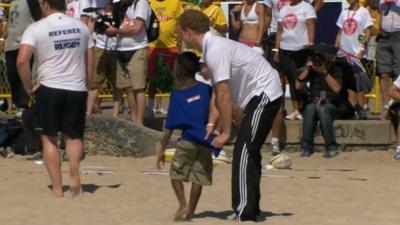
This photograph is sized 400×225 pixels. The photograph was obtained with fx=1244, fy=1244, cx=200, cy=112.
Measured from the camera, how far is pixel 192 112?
9.79 m

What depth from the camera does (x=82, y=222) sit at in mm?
9781

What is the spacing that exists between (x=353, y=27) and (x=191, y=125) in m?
6.86

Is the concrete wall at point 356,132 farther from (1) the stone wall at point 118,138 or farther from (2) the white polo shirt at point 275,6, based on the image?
(1) the stone wall at point 118,138

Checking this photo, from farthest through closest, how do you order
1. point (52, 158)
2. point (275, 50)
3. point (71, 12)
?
1. point (275, 50)
2. point (71, 12)
3. point (52, 158)

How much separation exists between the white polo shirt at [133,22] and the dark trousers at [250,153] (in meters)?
5.38

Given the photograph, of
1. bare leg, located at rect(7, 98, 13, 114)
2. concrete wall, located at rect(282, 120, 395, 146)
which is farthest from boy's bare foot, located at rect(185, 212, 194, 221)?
bare leg, located at rect(7, 98, 13, 114)

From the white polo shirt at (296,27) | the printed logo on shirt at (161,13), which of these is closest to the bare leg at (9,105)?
the printed logo on shirt at (161,13)

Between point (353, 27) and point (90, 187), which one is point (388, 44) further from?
point (90, 187)

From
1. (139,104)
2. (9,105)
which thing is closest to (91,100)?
(139,104)

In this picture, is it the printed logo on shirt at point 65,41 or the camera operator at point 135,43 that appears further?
the camera operator at point 135,43

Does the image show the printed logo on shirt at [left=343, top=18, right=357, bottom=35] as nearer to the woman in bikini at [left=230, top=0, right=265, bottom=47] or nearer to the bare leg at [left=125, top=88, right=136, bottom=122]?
the woman in bikini at [left=230, top=0, right=265, bottom=47]

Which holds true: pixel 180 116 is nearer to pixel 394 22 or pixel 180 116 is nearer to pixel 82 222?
pixel 82 222

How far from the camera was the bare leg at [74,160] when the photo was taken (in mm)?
10969

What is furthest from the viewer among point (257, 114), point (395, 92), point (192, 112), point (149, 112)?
point (149, 112)
